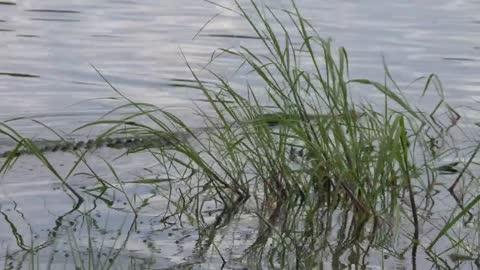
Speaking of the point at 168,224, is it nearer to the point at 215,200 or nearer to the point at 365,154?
the point at 215,200

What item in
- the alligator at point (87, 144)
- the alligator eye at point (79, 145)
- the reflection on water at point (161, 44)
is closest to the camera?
the alligator at point (87, 144)

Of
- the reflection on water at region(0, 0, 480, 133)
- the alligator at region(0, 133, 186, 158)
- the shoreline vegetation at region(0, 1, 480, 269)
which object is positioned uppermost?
the reflection on water at region(0, 0, 480, 133)

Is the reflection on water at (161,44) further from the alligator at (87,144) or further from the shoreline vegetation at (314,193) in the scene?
the shoreline vegetation at (314,193)

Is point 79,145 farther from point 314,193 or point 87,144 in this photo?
point 314,193

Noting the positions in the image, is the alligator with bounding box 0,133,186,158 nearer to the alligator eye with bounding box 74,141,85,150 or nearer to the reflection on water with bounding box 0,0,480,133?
the alligator eye with bounding box 74,141,85,150

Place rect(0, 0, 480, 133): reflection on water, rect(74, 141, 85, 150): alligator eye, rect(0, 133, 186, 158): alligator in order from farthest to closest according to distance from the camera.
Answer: rect(0, 0, 480, 133): reflection on water < rect(74, 141, 85, 150): alligator eye < rect(0, 133, 186, 158): alligator

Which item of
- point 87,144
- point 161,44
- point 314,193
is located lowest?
point 314,193

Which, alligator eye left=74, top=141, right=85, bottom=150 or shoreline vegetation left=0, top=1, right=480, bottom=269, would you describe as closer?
shoreline vegetation left=0, top=1, right=480, bottom=269

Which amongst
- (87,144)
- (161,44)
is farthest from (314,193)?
(161,44)

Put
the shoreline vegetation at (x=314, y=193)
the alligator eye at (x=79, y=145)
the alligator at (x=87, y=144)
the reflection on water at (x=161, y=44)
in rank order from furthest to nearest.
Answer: the reflection on water at (x=161, y=44) < the alligator eye at (x=79, y=145) < the alligator at (x=87, y=144) < the shoreline vegetation at (x=314, y=193)

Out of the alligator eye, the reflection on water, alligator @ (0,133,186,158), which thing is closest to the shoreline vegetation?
alligator @ (0,133,186,158)

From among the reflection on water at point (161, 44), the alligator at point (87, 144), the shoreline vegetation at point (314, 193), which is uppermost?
the reflection on water at point (161, 44)

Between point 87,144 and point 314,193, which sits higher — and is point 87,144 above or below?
above

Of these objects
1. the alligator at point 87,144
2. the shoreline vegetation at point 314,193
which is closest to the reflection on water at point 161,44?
the alligator at point 87,144
